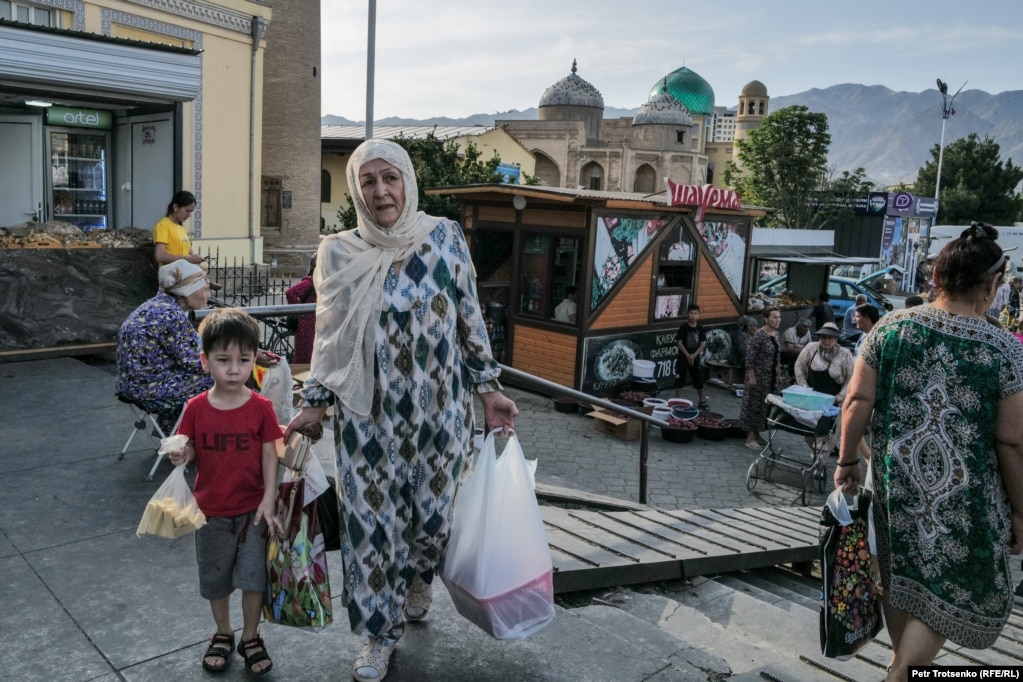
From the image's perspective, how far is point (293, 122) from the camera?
25234mm

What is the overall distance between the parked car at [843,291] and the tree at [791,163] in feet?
43.9

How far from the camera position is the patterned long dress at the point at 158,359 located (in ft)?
15.2

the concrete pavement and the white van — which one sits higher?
the white van

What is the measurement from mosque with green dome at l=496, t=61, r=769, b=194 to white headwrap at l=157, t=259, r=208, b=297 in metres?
38.4

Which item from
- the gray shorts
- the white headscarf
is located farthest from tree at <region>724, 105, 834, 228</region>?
the gray shorts

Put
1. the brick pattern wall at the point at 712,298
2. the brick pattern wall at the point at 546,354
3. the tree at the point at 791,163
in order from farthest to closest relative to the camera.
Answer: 1. the tree at the point at 791,163
2. the brick pattern wall at the point at 712,298
3. the brick pattern wall at the point at 546,354

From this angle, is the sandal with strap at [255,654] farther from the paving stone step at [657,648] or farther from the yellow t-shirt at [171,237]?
the yellow t-shirt at [171,237]

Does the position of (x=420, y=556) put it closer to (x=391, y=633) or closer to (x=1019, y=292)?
(x=391, y=633)

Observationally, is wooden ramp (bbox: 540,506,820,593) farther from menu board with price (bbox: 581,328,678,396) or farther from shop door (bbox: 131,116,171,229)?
shop door (bbox: 131,116,171,229)

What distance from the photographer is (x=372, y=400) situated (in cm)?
282

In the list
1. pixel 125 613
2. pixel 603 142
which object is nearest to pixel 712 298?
pixel 125 613

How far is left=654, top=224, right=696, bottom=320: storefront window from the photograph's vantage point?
14023 mm

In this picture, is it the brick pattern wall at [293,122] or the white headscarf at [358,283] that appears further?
the brick pattern wall at [293,122]

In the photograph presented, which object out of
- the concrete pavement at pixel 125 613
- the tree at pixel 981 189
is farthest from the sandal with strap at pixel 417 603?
the tree at pixel 981 189
